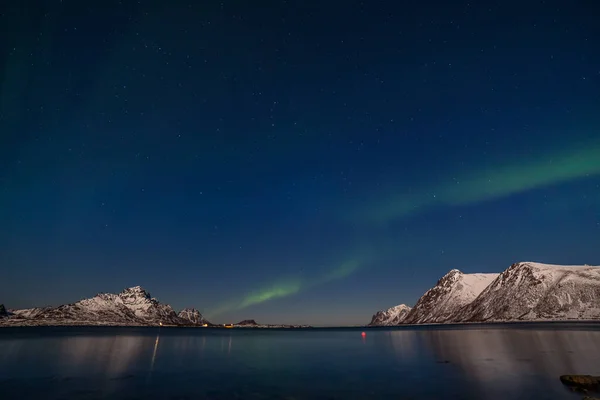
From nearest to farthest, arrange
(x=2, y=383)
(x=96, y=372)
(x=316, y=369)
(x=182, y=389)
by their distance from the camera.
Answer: (x=182, y=389)
(x=2, y=383)
(x=96, y=372)
(x=316, y=369)

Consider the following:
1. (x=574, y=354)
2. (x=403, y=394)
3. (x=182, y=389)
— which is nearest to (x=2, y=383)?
(x=182, y=389)

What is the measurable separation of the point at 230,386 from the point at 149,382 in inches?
354

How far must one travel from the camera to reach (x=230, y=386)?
34281mm

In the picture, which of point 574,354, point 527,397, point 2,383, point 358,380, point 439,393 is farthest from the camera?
point 574,354

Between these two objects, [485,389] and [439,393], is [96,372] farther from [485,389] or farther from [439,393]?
[485,389]

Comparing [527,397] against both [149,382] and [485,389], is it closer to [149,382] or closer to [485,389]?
[485,389]

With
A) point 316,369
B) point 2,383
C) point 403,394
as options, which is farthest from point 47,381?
point 403,394

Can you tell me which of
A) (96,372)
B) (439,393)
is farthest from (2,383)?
(439,393)

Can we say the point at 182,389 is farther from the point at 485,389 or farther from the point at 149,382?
the point at 485,389

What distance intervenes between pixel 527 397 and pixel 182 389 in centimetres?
2914

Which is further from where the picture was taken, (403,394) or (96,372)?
(96,372)

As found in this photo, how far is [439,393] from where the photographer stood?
29484 millimetres

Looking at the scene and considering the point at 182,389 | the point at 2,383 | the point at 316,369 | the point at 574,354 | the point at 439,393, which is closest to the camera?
the point at 439,393

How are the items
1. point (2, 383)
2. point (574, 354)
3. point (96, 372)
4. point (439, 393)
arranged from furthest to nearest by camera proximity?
point (574, 354)
point (96, 372)
point (2, 383)
point (439, 393)
